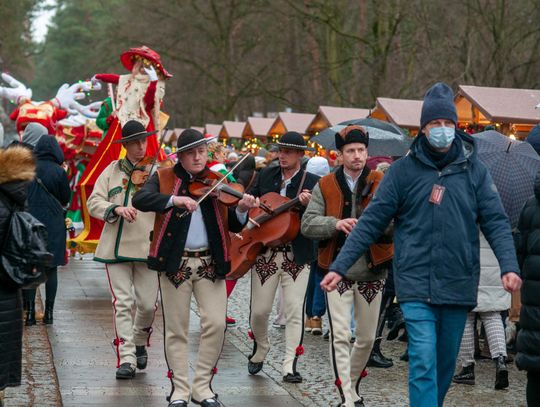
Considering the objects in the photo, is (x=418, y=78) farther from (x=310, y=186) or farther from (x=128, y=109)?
(x=310, y=186)

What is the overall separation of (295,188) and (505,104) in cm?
669

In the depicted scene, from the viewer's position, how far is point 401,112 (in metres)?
18.1

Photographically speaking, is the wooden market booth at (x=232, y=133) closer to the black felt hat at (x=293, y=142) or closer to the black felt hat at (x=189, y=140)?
the black felt hat at (x=293, y=142)

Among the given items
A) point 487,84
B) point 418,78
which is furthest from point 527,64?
point 418,78

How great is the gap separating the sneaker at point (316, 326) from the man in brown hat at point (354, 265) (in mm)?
3673

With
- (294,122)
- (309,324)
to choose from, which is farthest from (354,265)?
(294,122)

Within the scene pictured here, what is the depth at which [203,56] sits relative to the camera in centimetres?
4472

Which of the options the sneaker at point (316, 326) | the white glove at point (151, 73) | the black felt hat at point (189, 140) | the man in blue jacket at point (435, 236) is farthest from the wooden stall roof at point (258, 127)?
the man in blue jacket at point (435, 236)

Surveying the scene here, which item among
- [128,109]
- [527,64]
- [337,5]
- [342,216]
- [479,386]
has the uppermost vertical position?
[337,5]

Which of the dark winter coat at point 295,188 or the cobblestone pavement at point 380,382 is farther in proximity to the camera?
the dark winter coat at point 295,188

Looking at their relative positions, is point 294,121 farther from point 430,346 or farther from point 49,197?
point 430,346

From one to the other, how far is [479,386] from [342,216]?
1.96 meters

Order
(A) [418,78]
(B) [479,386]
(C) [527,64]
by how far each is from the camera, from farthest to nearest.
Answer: (A) [418,78] → (C) [527,64] → (B) [479,386]

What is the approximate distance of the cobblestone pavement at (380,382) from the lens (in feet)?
26.5
